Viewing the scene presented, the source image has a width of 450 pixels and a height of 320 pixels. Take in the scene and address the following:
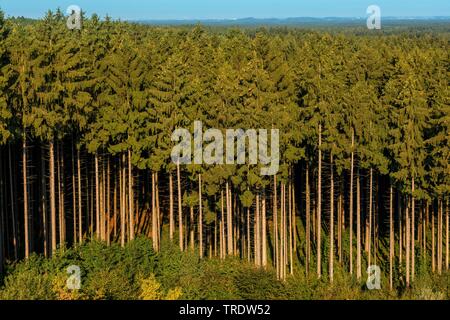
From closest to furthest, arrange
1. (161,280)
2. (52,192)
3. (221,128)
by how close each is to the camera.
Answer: (161,280) < (52,192) < (221,128)

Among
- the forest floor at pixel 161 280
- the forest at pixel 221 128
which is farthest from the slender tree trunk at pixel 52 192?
the forest floor at pixel 161 280

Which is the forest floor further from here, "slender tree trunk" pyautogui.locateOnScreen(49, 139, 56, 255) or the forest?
"slender tree trunk" pyautogui.locateOnScreen(49, 139, 56, 255)

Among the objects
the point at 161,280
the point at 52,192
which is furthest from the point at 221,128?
the point at 52,192

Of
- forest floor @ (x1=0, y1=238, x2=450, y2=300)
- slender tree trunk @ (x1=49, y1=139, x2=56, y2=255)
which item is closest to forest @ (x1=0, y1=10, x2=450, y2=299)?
slender tree trunk @ (x1=49, y1=139, x2=56, y2=255)

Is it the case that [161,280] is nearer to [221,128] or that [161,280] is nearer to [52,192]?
[52,192]

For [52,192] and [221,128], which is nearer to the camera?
[52,192]

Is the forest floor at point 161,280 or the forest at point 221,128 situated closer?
the forest floor at point 161,280

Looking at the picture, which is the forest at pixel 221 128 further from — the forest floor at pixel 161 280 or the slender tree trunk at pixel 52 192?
the forest floor at pixel 161 280

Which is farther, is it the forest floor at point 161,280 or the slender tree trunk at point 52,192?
the slender tree trunk at point 52,192

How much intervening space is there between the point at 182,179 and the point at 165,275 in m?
8.89

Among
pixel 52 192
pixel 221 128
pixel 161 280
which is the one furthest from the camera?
pixel 221 128

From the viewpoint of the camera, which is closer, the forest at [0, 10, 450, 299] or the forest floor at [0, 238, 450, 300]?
the forest floor at [0, 238, 450, 300]

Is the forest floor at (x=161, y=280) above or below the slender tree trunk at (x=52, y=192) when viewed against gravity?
below
